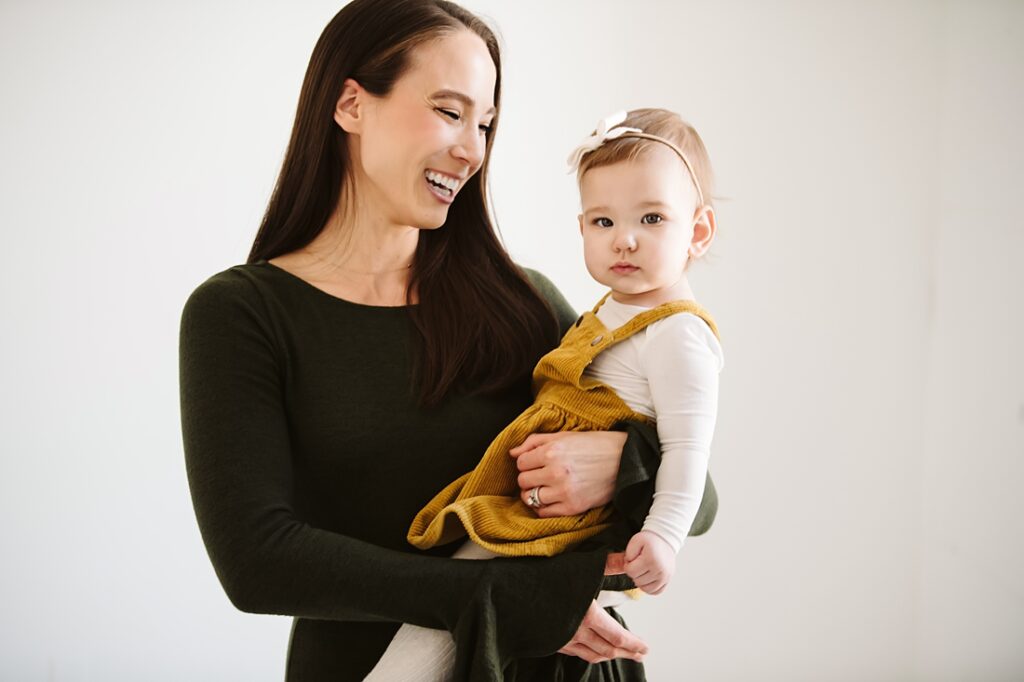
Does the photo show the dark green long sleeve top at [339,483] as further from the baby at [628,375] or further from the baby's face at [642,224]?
the baby's face at [642,224]

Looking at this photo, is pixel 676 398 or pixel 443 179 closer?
pixel 676 398

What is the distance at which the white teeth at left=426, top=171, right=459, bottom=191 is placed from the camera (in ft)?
4.87

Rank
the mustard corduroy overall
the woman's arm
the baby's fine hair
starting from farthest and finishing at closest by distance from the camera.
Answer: the baby's fine hair < the mustard corduroy overall < the woman's arm

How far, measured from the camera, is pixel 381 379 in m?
1.40

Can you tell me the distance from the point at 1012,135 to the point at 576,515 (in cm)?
249

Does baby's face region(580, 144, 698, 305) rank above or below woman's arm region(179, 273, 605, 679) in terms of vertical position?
above

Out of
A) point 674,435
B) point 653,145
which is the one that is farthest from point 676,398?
point 653,145

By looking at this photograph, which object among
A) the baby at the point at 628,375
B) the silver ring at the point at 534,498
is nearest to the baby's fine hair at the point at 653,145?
the baby at the point at 628,375

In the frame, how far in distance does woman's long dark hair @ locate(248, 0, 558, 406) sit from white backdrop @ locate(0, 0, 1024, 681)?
126cm

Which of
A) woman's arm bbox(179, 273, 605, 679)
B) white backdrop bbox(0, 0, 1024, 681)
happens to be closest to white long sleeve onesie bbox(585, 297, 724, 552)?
woman's arm bbox(179, 273, 605, 679)

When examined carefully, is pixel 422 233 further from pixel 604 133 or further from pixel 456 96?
pixel 604 133

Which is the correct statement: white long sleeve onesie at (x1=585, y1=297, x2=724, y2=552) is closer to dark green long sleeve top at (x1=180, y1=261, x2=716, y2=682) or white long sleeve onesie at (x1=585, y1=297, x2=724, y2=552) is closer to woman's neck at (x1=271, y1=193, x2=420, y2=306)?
dark green long sleeve top at (x1=180, y1=261, x2=716, y2=682)

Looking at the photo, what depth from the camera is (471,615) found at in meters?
1.15

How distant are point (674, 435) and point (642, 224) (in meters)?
0.33
